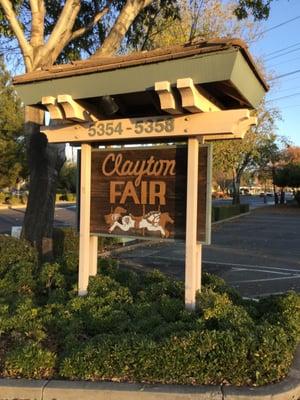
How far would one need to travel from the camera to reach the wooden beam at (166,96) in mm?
4945

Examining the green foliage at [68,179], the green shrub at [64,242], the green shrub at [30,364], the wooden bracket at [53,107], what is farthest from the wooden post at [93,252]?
the green foliage at [68,179]

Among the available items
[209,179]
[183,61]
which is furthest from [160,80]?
[209,179]

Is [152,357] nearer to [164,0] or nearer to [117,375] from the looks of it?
[117,375]

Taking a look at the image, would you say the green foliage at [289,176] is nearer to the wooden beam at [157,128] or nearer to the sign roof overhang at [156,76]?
the sign roof overhang at [156,76]

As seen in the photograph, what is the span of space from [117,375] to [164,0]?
10.1m

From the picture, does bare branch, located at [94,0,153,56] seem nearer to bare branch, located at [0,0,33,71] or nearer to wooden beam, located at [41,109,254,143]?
bare branch, located at [0,0,33,71]

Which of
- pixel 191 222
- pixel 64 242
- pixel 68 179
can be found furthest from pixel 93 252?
pixel 68 179

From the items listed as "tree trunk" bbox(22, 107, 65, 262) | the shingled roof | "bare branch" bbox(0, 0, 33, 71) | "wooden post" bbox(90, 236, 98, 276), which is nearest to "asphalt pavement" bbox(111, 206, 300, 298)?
"wooden post" bbox(90, 236, 98, 276)

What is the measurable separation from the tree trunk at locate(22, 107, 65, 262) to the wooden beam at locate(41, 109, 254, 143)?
2811mm

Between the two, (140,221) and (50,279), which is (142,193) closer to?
(140,221)

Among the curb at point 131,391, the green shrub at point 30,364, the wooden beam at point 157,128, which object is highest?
the wooden beam at point 157,128

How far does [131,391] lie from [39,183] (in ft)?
19.1

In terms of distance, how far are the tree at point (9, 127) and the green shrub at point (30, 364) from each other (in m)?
40.3

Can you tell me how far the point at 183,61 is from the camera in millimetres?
4965
